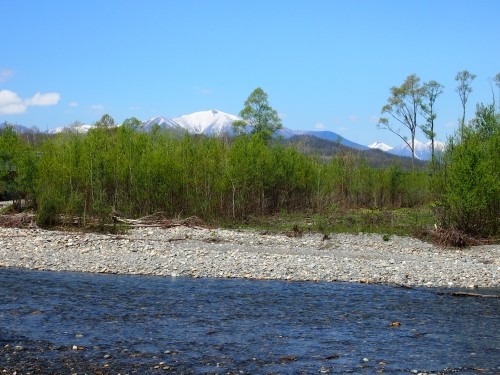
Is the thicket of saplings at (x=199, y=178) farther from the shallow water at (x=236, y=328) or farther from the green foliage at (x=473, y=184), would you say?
the shallow water at (x=236, y=328)

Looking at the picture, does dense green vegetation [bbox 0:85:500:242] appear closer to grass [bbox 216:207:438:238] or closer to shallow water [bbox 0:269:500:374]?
grass [bbox 216:207:438:238]

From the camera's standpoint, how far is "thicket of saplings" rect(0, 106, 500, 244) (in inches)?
1065

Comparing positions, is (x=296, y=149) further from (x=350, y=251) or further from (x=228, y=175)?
(x=350, y=251)

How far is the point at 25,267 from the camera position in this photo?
19.0m

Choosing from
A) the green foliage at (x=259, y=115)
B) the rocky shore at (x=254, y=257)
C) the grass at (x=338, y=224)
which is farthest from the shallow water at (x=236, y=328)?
the green foliage at (x=259, y=115)

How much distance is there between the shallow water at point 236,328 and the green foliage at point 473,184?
37.4 ft

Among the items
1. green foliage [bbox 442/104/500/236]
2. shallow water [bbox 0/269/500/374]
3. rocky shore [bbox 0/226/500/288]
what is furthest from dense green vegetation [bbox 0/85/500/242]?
shallow water [bbox 0/269/500/374]

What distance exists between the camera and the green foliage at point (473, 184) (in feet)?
86.7

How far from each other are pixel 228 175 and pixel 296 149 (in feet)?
38.4

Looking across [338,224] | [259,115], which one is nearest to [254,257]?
[338,224]

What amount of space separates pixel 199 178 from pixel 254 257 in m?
14.3

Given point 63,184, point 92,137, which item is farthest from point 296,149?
point 63,184

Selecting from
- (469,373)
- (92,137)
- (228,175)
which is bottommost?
(469,373)

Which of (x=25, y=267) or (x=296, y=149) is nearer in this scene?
(x=25, y=267)
